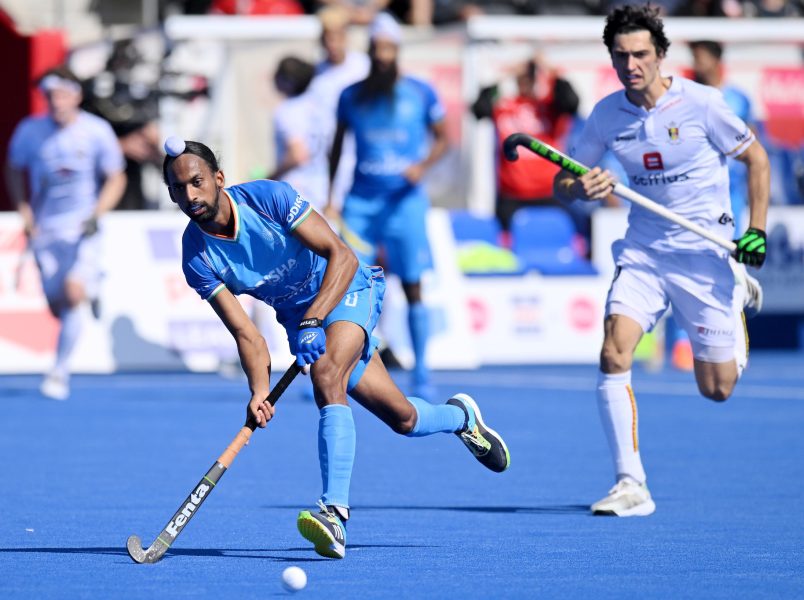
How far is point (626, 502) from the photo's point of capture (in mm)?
7840

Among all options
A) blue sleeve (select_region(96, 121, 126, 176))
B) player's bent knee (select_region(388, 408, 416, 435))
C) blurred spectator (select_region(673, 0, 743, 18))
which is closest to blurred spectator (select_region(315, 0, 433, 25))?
blurred spectator (select_region(673, 0, 743, 18))

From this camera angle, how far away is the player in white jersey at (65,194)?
44.1 feet

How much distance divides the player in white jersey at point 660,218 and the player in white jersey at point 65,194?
19.6 feet

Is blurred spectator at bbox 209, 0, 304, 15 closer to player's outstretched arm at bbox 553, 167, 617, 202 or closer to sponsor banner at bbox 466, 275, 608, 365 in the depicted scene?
sponsor banner at bbox 466, 275, 608, 365

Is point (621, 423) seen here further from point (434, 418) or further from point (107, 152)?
point (107, 152)

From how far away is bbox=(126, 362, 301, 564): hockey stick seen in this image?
641 centimetres

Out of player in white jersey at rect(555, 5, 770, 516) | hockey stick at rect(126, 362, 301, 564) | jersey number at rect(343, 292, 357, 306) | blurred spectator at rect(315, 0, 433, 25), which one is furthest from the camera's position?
blurred spectator at rect(315, 0, 433, 25)

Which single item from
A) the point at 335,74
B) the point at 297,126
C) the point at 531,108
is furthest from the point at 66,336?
A: the point at 531,108

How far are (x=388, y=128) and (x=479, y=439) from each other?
512cm

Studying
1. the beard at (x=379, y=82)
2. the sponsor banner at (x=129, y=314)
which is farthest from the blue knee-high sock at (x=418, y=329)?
the sponsor banner at (x=129, y=314)

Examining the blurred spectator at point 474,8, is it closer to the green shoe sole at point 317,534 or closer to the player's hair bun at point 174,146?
the player's hair bun at point 174,146

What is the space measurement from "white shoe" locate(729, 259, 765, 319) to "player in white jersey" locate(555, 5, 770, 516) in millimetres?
15

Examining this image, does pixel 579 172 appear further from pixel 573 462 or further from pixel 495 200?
pixel 495 200

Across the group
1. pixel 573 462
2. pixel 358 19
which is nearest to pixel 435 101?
pixel 573 462
